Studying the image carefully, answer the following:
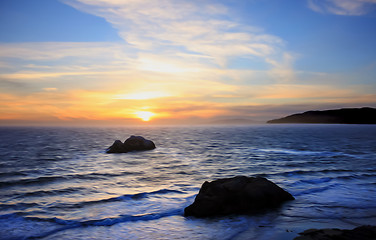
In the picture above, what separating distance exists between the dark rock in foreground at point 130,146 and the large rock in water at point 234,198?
967 inches

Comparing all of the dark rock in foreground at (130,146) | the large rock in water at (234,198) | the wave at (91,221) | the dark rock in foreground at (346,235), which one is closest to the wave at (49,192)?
the wave at (91,221)

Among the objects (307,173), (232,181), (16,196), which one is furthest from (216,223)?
(307,173)

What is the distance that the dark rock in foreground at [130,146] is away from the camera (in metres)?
32.6

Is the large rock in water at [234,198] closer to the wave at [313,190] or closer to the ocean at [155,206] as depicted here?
the ocean at [155,206]

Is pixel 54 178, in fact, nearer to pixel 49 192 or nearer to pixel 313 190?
pixel 49 192

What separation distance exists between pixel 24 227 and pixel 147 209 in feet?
13.4

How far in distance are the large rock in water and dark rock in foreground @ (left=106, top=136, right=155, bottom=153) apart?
24.6 metres

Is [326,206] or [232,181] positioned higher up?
[232,181]

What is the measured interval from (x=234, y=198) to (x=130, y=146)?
26.2m

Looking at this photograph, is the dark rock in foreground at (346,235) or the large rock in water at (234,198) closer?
the dark rock in foreground at (346,235)

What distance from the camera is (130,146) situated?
111ft

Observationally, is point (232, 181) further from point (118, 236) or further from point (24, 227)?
point (24, 227)

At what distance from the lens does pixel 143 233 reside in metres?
7.57

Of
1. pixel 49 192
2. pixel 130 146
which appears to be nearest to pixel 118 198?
pixel 49 192
